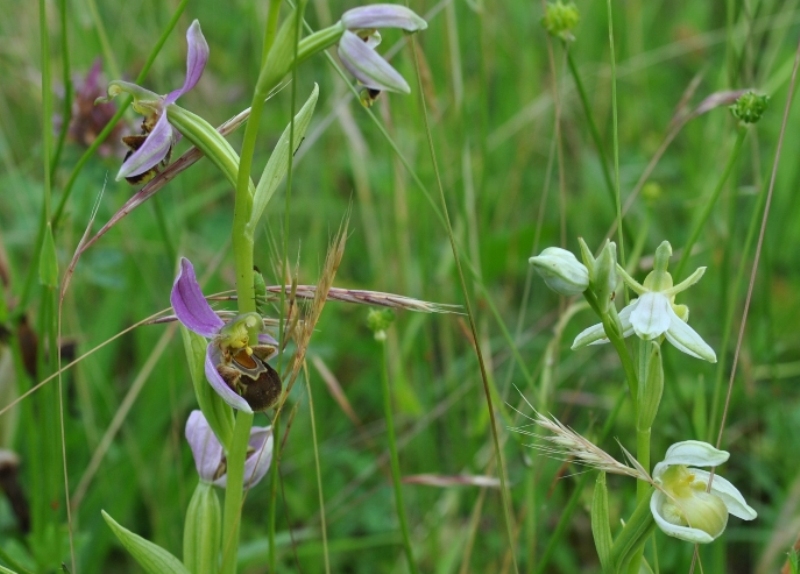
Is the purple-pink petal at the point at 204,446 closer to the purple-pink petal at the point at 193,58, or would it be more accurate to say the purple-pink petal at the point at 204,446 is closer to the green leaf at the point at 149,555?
the green leaf at the point at 149,555

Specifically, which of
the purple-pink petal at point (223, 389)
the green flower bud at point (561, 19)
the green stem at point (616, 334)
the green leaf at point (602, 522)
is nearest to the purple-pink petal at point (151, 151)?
the purple-pink petal at point (223, 389)

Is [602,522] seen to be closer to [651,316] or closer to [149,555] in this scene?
[651,316]

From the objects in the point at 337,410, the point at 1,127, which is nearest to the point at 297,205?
the point at 337,410

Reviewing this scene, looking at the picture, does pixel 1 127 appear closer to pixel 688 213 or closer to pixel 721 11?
pixel 688 213

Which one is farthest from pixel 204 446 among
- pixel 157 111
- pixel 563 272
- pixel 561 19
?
pixel 561 19

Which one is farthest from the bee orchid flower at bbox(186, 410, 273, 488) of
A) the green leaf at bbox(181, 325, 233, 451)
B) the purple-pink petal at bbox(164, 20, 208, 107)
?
the purple-pink petal at bbox(164, 20, 208, 107)

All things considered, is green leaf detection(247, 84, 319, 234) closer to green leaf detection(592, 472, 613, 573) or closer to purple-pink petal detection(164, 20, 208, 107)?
purple-pink petal detection(164, 20, 208, 107)

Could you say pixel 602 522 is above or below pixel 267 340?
below
